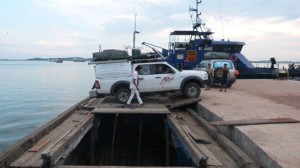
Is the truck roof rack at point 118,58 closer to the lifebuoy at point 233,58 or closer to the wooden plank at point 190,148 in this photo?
the wooden plank at point 190,148

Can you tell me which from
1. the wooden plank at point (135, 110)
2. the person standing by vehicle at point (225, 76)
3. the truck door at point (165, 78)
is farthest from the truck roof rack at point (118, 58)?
the person standing by vehicle at point (225, 76)

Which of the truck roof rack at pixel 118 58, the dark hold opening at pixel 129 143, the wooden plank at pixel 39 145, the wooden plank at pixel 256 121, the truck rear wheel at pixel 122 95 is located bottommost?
the dark hold opening at pixel 129 143

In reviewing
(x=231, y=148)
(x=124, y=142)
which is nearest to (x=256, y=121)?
(x=231, y=148)

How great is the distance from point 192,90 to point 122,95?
3074mm

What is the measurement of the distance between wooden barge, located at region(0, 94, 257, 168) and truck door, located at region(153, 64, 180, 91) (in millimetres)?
675

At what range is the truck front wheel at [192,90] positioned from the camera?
14.2 metres

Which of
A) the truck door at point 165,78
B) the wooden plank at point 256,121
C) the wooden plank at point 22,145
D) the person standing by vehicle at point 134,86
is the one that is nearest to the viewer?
the wooden plank at point 22,145

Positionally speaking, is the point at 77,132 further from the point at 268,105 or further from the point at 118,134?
the point at 268,105

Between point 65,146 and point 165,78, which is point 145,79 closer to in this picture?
point 165,78

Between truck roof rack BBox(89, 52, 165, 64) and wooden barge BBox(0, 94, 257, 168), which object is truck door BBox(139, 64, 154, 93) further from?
wooden barge BBox(0, 94, 257, 168)

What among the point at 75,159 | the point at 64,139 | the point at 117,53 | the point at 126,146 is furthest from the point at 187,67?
the point at 64,139

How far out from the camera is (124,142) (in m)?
13.1

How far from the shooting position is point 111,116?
1261cm

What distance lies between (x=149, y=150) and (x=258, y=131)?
5.64 meters
